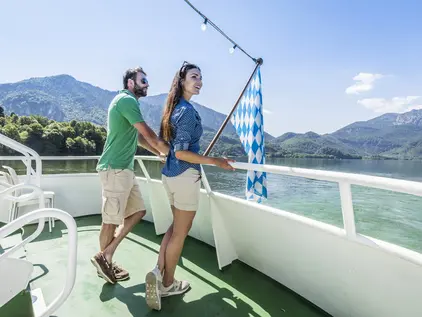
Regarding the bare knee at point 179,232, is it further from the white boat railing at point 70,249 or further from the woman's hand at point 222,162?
the white boat railing at point 70,249

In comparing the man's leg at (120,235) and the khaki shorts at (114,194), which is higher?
the khaki shorts at (114,194)

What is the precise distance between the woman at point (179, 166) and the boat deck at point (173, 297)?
0.75 feet

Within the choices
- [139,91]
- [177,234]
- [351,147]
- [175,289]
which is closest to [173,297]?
[175,289]

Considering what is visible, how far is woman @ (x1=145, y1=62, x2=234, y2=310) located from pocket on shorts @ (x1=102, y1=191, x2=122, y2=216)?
1.49 feet

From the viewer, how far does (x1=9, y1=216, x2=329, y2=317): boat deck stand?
1.79 meters

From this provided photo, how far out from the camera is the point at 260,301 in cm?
193

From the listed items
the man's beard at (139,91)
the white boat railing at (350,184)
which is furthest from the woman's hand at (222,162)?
the man's beard at (139,91)

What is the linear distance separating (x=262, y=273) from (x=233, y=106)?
2239 mm

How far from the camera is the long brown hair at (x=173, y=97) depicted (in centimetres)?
175

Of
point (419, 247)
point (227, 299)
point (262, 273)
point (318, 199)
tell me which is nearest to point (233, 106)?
point (262, 273)

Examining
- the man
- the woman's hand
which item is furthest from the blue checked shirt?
the man

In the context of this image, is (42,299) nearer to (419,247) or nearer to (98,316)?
(98,316)

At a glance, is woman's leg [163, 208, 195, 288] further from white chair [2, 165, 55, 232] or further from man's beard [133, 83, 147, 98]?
white chair [2, 165, 55, 232]

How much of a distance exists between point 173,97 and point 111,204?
0.88 metres
